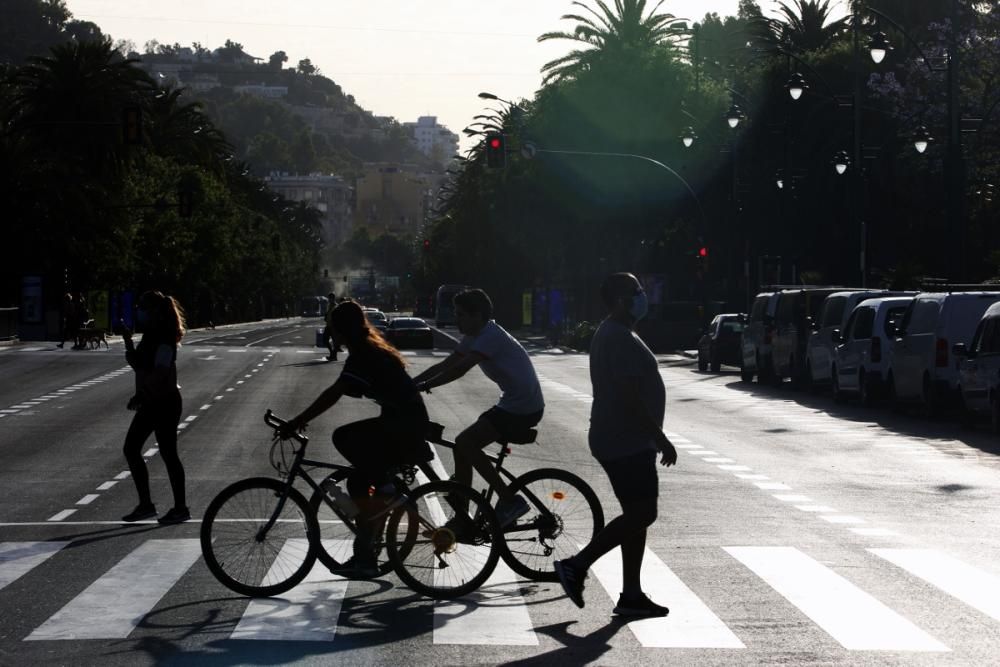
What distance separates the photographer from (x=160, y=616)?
9.73 m

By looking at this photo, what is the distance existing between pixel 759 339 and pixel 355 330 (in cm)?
3092

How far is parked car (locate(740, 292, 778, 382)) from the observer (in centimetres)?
3981

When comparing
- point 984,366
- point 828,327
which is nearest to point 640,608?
point 984,366

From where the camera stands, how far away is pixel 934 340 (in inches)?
1080

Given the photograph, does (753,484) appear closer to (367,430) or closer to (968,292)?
(367,430)

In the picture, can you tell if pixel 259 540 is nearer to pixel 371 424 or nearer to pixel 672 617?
pixel 371 424

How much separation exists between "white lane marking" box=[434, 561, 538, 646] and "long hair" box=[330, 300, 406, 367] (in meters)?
1.46

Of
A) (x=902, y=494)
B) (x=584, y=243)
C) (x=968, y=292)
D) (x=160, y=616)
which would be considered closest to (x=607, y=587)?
(x=160, y=616)

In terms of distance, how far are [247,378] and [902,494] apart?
1083 inches

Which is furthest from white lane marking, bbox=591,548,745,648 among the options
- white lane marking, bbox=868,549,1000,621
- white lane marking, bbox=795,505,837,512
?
white lane marking, bbox=795,505,837,512

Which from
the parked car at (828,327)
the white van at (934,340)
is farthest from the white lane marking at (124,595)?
the parked car at (828,327)

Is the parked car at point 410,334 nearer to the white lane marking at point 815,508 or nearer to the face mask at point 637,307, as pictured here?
the white lane marking at point 815,508

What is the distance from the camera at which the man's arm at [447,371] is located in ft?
35.8

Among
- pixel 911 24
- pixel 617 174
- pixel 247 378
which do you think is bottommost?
pixel 247 378
